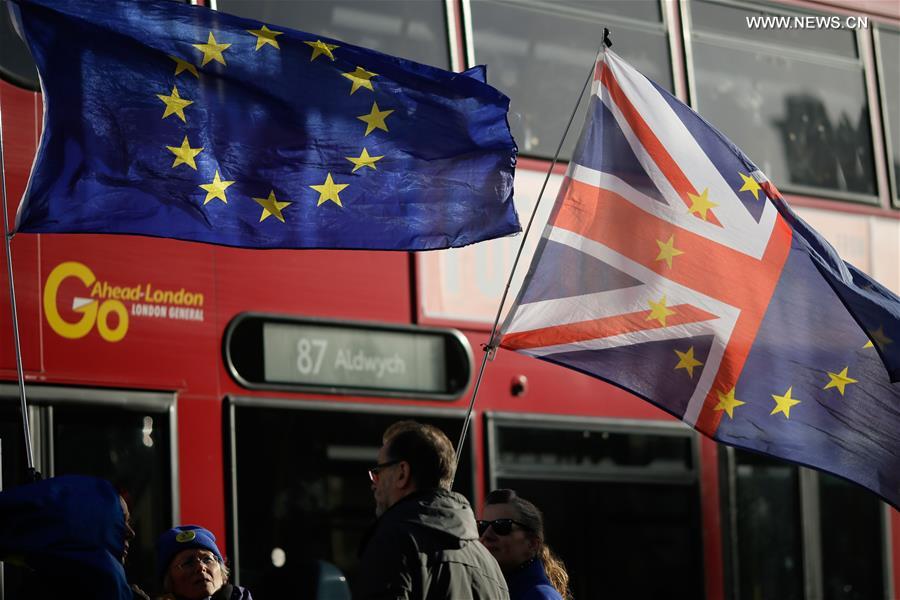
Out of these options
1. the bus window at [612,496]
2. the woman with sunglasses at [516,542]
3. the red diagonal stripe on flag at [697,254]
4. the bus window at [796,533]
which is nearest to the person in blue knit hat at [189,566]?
the woman with sunglasses at [516,542]

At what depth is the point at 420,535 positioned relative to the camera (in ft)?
13.9

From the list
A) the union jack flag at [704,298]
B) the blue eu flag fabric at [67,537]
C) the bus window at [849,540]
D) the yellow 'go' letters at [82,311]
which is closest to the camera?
the blue eu flag fabric at [67,537]

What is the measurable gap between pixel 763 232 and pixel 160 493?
2.60 m

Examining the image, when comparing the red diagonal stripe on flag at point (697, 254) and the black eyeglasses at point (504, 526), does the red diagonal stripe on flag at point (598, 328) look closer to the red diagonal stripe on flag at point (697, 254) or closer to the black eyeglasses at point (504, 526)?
the red diagonal stripe on flag at point (697, 254)

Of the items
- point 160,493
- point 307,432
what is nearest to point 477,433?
point 307,432

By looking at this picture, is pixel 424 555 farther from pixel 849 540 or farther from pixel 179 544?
pixel 849 540

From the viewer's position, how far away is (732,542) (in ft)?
29.6

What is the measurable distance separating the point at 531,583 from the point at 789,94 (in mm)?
4986

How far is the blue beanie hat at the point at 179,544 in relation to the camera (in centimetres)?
558

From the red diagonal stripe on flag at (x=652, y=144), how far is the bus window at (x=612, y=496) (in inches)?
77.5

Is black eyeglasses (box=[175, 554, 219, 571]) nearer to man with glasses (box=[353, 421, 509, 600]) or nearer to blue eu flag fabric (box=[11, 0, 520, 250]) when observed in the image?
blue eu flag fabric (box=[11, 0, 520, 250])

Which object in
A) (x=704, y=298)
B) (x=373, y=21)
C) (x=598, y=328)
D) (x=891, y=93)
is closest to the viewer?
(x=598, y=328)

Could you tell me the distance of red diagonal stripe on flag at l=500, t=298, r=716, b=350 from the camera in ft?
20.7

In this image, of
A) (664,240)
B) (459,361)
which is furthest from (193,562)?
(459,361)
